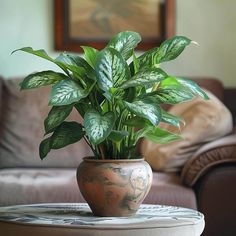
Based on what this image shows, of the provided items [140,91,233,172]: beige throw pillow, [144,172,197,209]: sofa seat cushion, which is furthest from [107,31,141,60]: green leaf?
[140,91,233,172]: beige throw pillow

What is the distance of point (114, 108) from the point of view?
5.46ft

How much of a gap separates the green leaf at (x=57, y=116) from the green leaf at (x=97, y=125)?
0.34 ft

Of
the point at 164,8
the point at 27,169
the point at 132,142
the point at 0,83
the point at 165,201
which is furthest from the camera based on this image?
the point at 164,8

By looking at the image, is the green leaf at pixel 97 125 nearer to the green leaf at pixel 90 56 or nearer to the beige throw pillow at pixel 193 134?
the green leaf at pixel 90 56

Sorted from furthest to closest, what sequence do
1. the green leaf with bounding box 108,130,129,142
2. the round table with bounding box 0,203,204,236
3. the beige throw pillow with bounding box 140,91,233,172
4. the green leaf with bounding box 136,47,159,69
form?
the beige throw pillow with bounding box 140,91,233,172 → the green leaf with bounding box 136,47,159,69 → the green leaf with bounding box 108,130,129,142 → the round table with bounding box 0,203,204,236

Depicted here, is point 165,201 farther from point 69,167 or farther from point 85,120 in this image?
point 85,120

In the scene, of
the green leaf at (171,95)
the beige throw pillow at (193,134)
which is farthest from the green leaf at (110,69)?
the beige throw pillow at (193,134)

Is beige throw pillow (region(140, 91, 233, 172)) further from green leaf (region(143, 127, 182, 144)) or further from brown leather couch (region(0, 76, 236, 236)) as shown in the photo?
green leaf (region(143, 127, 182, 144))

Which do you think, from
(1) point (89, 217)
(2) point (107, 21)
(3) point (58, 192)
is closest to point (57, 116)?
(1) point (89, 217)

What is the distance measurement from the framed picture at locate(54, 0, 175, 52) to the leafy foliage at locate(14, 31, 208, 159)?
1.70 metres

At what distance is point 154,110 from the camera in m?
1.58

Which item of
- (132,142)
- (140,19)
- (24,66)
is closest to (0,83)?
(24,66)

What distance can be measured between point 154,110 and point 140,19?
1.93 m

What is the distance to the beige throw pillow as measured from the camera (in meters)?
2.72
